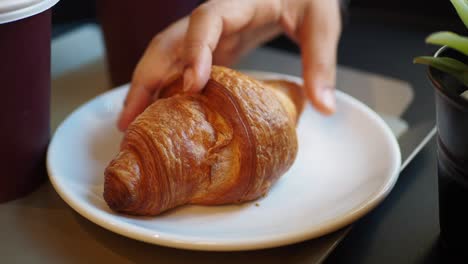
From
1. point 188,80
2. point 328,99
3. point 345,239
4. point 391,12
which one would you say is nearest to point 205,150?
point 188,80

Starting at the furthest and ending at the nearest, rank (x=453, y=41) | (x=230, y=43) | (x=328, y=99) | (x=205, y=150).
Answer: (x=230, y=43), (x=328, y=99), (x=205, y=150), (x=453, y=41)

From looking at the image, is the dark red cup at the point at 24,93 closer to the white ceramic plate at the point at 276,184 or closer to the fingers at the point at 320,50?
the white ceramic plate at the point at 276,184

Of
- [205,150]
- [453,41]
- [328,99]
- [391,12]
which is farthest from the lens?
[391,12]

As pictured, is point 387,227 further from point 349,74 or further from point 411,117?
point 349,74

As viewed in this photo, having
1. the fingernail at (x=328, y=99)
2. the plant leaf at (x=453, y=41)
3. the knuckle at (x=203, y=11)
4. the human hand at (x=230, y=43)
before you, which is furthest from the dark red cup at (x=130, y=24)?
the plant leaf at (x=453, y=41)

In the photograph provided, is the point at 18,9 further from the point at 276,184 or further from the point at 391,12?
the point at 391,12

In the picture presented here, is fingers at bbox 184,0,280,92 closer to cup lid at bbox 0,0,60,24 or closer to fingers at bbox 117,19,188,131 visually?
fingers at bbox 117,19,188,131
